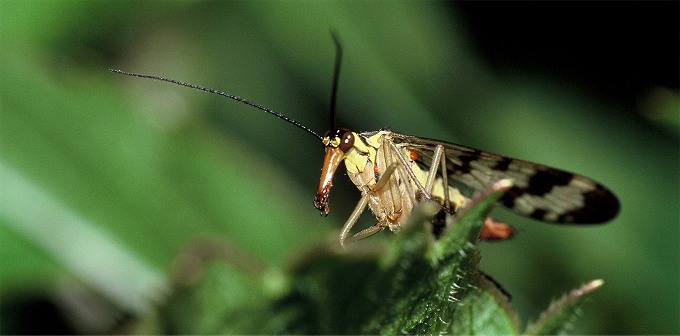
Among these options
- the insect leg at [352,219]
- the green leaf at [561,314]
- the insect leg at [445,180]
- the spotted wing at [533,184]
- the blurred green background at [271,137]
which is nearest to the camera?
the green leaf at [561,314]

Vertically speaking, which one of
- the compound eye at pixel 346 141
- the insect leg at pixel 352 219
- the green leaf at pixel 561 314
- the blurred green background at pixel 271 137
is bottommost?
the green leaf at pixel 561 314

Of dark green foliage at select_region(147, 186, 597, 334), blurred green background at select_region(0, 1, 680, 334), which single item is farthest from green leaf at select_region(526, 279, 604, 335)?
blurred green background at select_region(0, 1, 680, 334)

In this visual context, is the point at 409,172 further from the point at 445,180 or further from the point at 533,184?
the point at 533,184

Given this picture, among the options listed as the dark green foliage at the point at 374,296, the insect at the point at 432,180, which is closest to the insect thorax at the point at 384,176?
the insect at the point at 432,180

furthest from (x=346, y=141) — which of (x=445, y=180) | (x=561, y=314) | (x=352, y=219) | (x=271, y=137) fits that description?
(x=271, y=137)

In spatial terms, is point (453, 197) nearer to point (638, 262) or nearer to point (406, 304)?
point (406, 304)

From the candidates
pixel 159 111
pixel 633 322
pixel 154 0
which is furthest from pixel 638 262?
pixel 154 0

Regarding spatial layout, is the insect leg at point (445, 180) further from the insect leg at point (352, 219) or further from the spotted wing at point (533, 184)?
the insect leg at point (352, 219)
